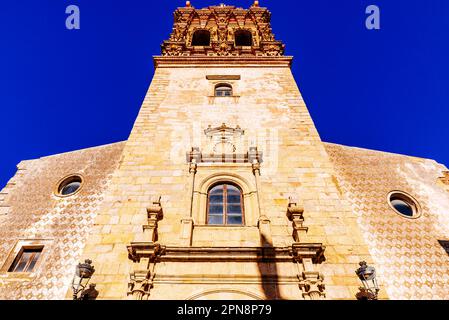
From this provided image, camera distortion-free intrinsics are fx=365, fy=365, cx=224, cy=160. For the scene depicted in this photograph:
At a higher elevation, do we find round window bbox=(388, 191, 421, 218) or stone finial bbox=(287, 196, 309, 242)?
round window bbox=(388, 191, 421, 218)

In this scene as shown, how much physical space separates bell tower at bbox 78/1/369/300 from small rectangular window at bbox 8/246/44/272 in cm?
175

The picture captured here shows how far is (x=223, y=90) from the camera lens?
14.2 m

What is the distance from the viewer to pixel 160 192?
9.60 metres

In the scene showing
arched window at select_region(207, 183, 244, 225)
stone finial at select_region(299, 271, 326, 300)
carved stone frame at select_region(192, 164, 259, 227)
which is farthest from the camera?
arched window at select_region(207, 183, 244, 225)

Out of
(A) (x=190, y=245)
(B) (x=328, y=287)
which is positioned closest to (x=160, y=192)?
(A) (x=190, y=245)

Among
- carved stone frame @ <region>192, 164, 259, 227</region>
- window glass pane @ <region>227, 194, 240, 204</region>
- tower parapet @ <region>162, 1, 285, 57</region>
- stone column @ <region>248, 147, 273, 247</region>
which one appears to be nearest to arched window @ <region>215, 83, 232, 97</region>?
tower parapet @ <region>162, 1, 285, 57</region>

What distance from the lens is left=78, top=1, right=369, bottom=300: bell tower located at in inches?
293

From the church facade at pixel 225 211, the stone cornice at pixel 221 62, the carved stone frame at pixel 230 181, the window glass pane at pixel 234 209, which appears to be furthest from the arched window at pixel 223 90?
the window glass pane at pixel 234 209

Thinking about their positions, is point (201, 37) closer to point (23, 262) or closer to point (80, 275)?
point (23, 262)

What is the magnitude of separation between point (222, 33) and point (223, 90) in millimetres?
5885

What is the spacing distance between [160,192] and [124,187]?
1004 millimetres

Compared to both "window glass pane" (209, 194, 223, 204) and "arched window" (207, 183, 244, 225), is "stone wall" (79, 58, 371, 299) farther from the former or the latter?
"window glass pane" (209, 194, 223, 204)

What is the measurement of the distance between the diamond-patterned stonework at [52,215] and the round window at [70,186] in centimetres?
19
